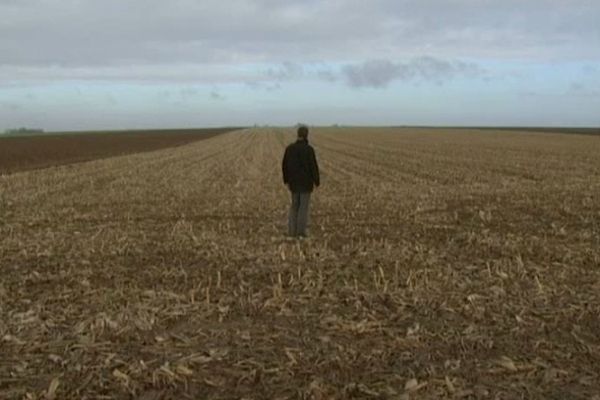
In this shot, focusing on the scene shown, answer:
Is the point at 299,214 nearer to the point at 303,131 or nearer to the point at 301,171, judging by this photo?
the point at 301,171

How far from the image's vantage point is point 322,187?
2330 centimetres

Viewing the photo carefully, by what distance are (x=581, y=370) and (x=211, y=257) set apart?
613 centimetres

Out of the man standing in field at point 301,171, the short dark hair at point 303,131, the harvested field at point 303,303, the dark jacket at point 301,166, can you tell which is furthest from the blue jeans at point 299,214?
the short dark hair at point 303,131

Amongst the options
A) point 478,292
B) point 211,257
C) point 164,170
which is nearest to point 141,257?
point 211,257

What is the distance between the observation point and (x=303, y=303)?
8.55m

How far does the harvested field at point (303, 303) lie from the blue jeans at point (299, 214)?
356mm

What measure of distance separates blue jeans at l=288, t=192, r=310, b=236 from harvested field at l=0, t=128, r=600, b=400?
0.36m

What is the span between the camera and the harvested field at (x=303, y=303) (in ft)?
20.5

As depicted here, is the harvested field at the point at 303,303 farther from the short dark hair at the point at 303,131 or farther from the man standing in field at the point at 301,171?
the short dark hair at the point at 303,131

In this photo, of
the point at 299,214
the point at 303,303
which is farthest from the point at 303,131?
the point at 303,303

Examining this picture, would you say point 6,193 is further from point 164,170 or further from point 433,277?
point 433,277

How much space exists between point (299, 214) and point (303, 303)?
15.0 feet

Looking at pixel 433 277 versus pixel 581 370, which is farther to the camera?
pixel 433 277

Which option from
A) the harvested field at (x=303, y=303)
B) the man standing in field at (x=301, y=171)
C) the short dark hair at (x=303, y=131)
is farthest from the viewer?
the man standing in field at (x=301, y=171)
